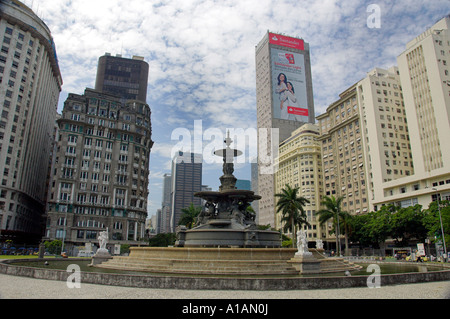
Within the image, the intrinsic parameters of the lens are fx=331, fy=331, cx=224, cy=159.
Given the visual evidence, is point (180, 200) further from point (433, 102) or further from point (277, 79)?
point (433, 102)

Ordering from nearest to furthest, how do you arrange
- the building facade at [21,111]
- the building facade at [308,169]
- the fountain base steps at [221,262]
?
the fountain base steps at [221,262]
the building facade at [21,111]
the building facade at [308,169]

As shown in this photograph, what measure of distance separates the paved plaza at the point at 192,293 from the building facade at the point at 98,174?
59.5m

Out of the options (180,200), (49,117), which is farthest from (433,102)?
(180,200)

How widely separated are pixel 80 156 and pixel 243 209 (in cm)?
5859

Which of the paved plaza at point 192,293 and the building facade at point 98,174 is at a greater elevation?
the building facade at point 98,174

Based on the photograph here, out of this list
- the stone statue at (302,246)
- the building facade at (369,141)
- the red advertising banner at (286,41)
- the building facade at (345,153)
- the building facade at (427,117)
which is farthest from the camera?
the red advertising banner at (286,41)

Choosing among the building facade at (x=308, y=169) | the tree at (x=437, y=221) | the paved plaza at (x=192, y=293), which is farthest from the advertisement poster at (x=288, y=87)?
the paved plaza at (x=192, y=293)

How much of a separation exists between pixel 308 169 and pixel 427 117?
40.4m

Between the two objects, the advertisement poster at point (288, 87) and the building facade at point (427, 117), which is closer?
the building facade at point (427, 117)

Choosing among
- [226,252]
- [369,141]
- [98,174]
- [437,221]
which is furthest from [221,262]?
[98,174]

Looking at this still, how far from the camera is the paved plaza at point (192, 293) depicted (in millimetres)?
11239

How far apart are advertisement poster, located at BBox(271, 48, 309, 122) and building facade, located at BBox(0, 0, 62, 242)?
238 ft

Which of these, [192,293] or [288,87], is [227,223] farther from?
[288,87]

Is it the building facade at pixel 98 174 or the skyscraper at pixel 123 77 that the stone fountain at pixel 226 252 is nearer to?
the building facade at pixel 98 174
